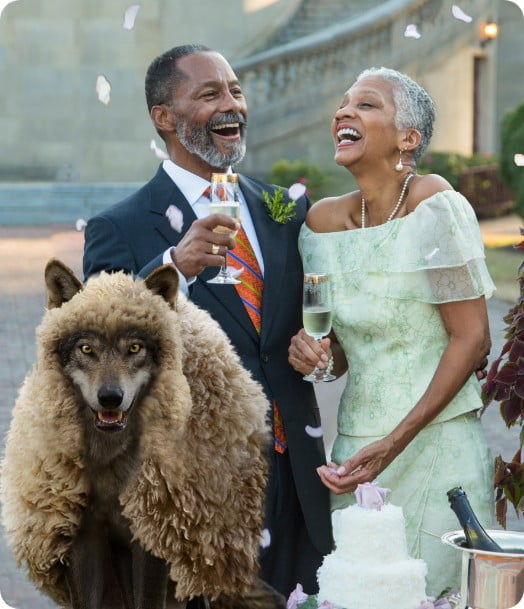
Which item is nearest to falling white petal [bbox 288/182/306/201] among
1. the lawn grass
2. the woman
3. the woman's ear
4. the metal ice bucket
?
the woman

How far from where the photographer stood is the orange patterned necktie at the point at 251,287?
404 cm

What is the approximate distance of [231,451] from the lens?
10.7ft

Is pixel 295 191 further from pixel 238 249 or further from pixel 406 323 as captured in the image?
pixel 406 323

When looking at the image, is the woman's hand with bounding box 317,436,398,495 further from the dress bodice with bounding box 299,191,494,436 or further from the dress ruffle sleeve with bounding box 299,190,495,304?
the dress ruffle sleeve with bounding box 299,190,495,304

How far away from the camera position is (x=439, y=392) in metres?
4.01

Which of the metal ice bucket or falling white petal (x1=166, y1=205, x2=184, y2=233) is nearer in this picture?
the metal ice bucket

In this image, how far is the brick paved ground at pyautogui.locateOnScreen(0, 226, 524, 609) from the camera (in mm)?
6578

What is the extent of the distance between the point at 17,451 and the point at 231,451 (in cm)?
60

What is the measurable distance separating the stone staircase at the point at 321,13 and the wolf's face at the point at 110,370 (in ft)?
68.3

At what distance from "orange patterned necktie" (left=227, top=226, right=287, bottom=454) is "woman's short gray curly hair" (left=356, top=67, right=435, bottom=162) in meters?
0.70

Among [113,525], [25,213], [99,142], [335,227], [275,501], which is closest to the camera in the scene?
[113,525]

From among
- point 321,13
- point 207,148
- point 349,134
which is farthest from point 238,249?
point 321,13

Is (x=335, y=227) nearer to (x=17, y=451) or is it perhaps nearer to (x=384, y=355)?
(x=384, y=355)

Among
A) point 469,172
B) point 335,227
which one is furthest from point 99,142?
point 335,227
